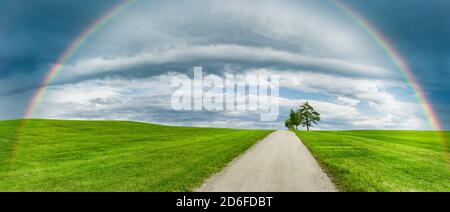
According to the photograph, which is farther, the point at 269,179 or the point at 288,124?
the point at 288,124

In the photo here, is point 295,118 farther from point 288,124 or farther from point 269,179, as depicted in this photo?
point 269,179

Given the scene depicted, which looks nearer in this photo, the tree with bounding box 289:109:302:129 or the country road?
the country road

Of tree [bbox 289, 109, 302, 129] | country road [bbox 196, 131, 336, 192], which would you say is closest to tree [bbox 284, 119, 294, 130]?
tree [bbox 289, 109, 302, 129]

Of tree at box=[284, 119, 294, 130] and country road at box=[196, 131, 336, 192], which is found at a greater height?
tree at box=[284, 119, 294, 130]

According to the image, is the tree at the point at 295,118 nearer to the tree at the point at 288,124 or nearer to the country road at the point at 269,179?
the tree at the point at 288,124

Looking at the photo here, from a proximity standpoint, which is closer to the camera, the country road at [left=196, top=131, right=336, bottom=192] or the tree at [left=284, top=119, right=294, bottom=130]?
the country road at [left=196, top=131, right=336, bottom=192]

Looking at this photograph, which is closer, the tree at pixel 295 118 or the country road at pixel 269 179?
the country road at pixel 269 179

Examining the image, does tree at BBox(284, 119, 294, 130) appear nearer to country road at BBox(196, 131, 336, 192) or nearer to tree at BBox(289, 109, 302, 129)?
tree at BBox(289, 109, 302, 129)

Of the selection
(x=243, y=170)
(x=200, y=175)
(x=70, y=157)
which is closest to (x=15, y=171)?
(x=70, y=157)

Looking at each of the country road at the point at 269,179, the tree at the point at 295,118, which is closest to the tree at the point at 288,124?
the tree at the point at 295,118

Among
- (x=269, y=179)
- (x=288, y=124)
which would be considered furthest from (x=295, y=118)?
(x=269, y=179)
